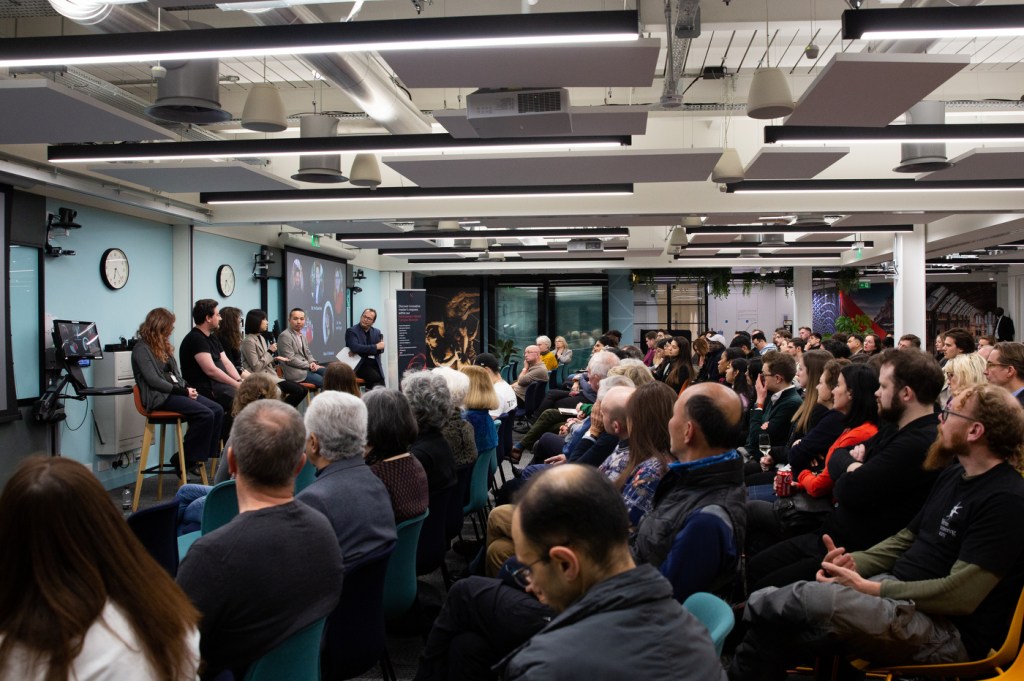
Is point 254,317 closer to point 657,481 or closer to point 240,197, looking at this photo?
point 240,197

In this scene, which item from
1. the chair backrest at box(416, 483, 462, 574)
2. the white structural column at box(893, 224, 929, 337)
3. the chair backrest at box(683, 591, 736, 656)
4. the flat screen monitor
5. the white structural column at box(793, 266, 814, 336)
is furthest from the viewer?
the white structural column at box(793, 266, 814, 336)

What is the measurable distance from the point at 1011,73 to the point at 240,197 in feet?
25.1

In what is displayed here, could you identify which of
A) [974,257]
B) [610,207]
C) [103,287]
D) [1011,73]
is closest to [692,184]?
[610,207]

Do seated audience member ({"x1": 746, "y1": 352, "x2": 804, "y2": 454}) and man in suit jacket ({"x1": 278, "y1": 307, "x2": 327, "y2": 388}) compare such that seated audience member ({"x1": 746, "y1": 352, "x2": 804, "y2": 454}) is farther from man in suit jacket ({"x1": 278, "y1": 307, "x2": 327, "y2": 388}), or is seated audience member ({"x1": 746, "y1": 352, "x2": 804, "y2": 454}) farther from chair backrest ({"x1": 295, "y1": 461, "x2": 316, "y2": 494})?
man in suit jacket ({"x1": 278, "y1": 307, "x2": 327, "y2": 388})

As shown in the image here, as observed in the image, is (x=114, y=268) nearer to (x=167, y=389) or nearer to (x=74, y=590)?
(x=167, y=389)

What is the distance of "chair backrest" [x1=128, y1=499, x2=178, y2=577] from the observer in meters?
2.61

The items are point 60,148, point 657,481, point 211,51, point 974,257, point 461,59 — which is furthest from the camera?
point 974,257

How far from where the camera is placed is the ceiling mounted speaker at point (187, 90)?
4.88m

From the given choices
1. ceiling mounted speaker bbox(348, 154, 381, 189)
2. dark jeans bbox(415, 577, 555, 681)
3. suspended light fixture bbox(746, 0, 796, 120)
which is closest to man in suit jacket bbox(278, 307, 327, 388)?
ceiling mounted speaker bbox(348, 154, 381, 189)

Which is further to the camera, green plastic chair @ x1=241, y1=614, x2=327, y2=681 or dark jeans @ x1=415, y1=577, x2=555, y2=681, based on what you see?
dark jeans @ x1=415, y1=577, x2=555, y2=681

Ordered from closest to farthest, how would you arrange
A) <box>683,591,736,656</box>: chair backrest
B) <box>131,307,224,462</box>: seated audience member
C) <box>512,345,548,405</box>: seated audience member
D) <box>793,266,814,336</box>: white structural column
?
1. <box>683,591,736,656</box>: chair backrest
2. <box>131,307,224,462</box>: seated audience member
3. <box>512,345,548,405</box>: seated audience member
4. <box>793,266,814,336</box>: white structural column

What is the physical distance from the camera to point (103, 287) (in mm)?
8039

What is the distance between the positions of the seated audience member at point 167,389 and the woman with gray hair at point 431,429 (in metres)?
3.23

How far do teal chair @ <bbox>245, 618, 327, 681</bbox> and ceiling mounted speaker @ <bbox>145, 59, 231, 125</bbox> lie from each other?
12.6ft
